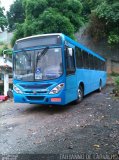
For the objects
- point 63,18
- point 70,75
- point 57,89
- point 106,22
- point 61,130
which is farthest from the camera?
point 106,22

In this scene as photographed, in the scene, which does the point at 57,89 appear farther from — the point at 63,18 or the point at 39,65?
the point at 63,18

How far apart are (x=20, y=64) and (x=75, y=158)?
18.6ft

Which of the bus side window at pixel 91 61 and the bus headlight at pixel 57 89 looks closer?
the bus headlight at pixel 57 89

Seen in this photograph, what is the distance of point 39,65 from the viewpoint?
10195mm

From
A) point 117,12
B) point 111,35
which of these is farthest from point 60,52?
point 111,35

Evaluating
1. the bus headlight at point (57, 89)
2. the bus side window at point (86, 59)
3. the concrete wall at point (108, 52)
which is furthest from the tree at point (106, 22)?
the bus headlight at point (57, 89)

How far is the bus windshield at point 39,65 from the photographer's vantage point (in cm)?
1001

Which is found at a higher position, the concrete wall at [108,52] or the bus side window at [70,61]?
the bus side window at [70,61]

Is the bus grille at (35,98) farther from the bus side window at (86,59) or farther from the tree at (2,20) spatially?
the tree at (2,20)

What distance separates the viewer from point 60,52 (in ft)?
33.1

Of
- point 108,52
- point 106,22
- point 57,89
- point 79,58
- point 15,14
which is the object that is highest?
point 15,14

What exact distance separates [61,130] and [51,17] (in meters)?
13.2

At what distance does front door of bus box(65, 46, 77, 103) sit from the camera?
10320mm

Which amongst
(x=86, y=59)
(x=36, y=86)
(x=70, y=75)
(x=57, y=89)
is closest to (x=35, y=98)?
(x=36, y=86)
